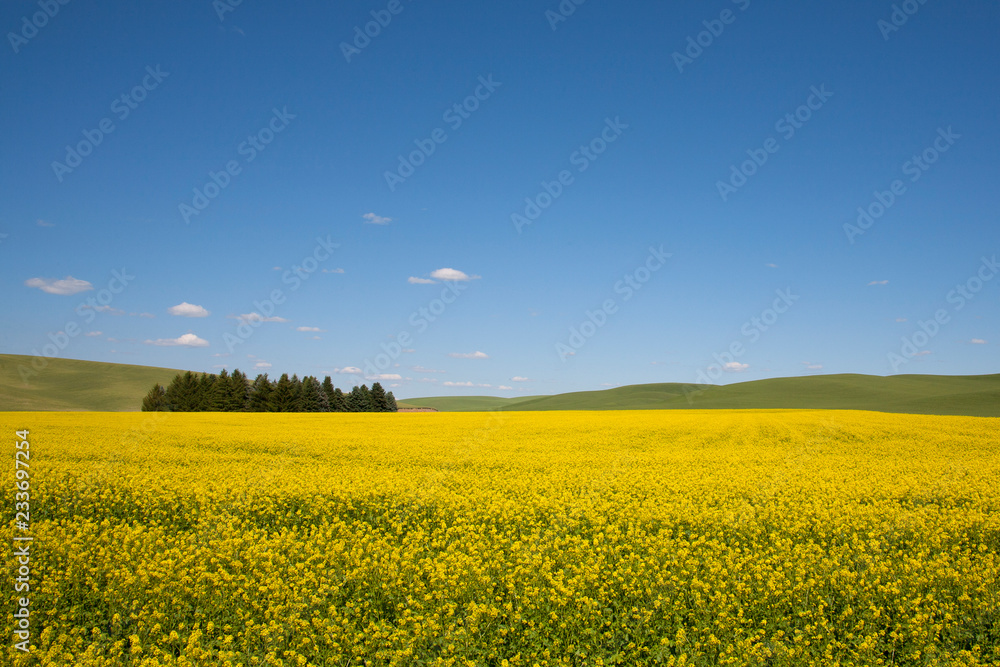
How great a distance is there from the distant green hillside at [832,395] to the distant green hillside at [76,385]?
76539 mm

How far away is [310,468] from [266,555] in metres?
6.86

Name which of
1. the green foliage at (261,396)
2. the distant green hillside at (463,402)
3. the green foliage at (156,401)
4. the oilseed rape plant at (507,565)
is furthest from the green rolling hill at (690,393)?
the oilseed rape plant at (507,565)

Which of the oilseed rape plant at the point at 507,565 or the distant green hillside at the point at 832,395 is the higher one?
the distant green hillside at the point at 832,395

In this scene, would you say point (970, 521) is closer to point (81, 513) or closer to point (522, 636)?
point (522, 636)

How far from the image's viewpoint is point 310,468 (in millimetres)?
14336

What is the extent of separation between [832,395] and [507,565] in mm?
86660

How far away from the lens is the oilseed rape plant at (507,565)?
19.5ft

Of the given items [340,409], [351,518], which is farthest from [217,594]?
[340,409]

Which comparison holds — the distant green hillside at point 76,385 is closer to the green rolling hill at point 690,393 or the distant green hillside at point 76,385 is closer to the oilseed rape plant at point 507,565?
the green rolling hill at point 690,393

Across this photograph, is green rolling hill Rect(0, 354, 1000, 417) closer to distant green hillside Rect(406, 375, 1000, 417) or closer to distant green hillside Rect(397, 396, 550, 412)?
distant green hillside Rect(406, 375, 1000, 417)

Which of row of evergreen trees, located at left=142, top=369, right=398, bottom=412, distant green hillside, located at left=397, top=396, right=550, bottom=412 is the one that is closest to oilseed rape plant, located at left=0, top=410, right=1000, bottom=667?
row of evergreen trees, located at left=142, top=369, right=398, bottom=412

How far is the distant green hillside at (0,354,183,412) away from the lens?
92438 mm

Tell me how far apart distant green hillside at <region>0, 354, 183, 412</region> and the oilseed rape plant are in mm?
99649

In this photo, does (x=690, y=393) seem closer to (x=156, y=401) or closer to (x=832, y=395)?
(x=832, y=395)
